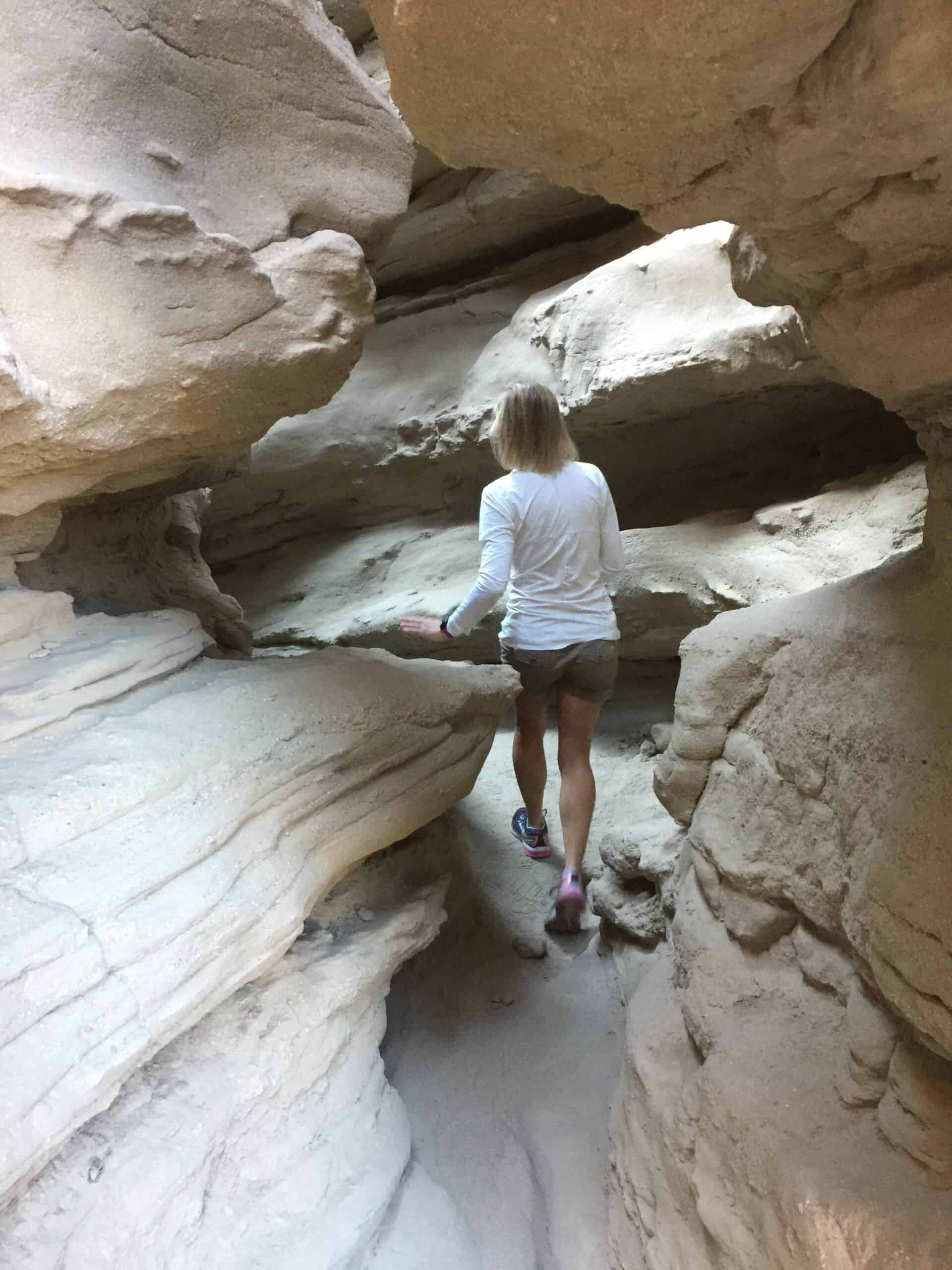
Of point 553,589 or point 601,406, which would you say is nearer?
point 553,589

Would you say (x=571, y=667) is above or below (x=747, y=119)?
below

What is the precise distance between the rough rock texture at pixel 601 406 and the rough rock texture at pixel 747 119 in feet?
5.72

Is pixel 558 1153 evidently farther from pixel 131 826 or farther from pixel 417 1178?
pixel 131 826

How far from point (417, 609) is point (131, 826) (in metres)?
2.43

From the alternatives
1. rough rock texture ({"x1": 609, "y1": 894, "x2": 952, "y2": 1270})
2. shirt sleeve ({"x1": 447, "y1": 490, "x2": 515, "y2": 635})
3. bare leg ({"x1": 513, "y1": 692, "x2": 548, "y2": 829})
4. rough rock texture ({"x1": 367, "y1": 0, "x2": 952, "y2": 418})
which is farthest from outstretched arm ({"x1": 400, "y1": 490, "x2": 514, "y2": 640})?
rough rock texture ({"x1": 367, "y1": 0, "x2": 952, "y2": 418})

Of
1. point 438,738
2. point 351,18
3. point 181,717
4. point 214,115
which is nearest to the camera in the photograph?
point 181,717

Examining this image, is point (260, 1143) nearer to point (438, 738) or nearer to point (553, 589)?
point (438, 738)

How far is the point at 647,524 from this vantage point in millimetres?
4348

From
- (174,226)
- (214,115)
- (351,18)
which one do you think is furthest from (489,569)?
(351,18)

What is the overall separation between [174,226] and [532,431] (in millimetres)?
1356

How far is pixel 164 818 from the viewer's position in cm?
190

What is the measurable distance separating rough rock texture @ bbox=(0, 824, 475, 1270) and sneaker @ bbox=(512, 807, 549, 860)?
928 millimetres

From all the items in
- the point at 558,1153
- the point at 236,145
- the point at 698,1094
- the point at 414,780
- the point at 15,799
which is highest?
the point at 236,145

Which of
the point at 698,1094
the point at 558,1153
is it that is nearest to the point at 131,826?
the point at 698,1094
